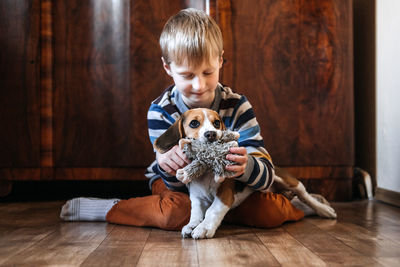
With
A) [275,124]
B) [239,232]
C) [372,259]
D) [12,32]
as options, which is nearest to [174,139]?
[239,232]

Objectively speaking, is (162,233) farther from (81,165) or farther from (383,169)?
(383,169)

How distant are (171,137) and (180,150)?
0.22ft

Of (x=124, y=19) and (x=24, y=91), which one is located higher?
(x=124, y=19)

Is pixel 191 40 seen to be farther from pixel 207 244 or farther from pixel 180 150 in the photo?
pixel 207 244

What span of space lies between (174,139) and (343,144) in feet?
3.26

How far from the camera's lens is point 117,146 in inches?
74.7

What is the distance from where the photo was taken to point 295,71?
1882 millimetres

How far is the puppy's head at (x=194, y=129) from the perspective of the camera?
3.78ft

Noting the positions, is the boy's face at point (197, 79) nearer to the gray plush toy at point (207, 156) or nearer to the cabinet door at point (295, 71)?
the gray plush toy at point (207, 156)

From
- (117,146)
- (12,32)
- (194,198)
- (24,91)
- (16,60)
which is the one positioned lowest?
(194,198)

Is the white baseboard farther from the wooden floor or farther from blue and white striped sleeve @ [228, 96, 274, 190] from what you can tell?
blue and white striped sleeve @ [228, 96, 274, 190]

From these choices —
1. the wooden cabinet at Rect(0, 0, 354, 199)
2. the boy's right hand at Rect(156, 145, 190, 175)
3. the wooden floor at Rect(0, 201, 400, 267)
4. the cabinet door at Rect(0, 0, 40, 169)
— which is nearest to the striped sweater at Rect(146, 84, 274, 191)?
the boy's right hand at Rect(156, 145, 190, 175)

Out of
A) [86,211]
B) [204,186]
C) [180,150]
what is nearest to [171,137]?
[180,150]

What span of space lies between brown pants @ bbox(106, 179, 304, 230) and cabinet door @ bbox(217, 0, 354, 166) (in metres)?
0.53
